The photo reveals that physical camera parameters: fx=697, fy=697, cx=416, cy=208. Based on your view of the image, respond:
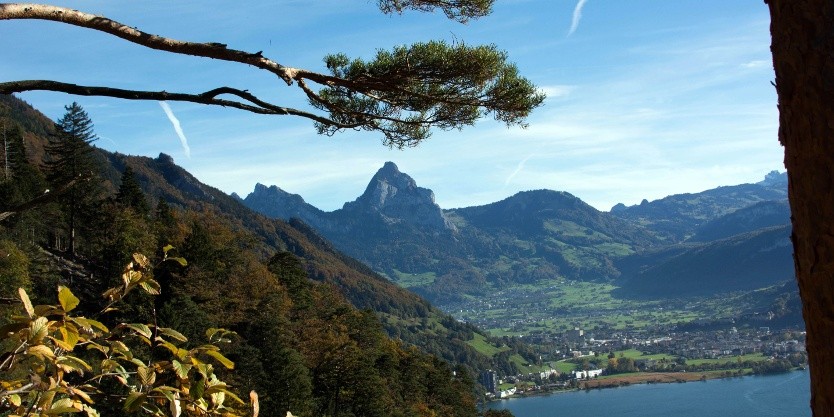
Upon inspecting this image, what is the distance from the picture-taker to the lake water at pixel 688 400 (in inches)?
2426

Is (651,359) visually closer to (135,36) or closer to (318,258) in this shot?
(318,258)

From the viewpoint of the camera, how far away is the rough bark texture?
1.14m

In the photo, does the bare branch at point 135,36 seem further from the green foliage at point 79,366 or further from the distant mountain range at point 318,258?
the distant mountain range at point 318,258

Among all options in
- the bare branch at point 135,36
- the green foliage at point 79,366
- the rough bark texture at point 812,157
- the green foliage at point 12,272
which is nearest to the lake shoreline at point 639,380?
the green foliage at point 12,272

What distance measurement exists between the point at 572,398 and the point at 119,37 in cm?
8559

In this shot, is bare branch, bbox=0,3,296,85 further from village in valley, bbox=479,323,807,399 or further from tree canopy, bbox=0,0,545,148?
village in valley, bbox=479,323,807,399

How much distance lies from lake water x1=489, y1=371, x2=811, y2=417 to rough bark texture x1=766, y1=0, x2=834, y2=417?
61863mm

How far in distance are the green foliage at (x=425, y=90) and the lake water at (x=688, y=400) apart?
58177mm

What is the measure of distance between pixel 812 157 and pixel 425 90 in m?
4.58

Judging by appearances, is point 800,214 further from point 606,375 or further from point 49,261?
point 606,375

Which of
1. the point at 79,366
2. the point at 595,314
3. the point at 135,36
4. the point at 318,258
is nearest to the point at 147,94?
the point at 135,36

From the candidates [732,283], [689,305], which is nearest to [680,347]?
[689,305]

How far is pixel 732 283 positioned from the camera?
→ 617 feet

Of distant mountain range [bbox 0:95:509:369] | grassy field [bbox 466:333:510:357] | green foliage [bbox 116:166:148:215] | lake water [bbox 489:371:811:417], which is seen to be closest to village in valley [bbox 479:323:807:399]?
lake water [bbox 489:371:811:417]
